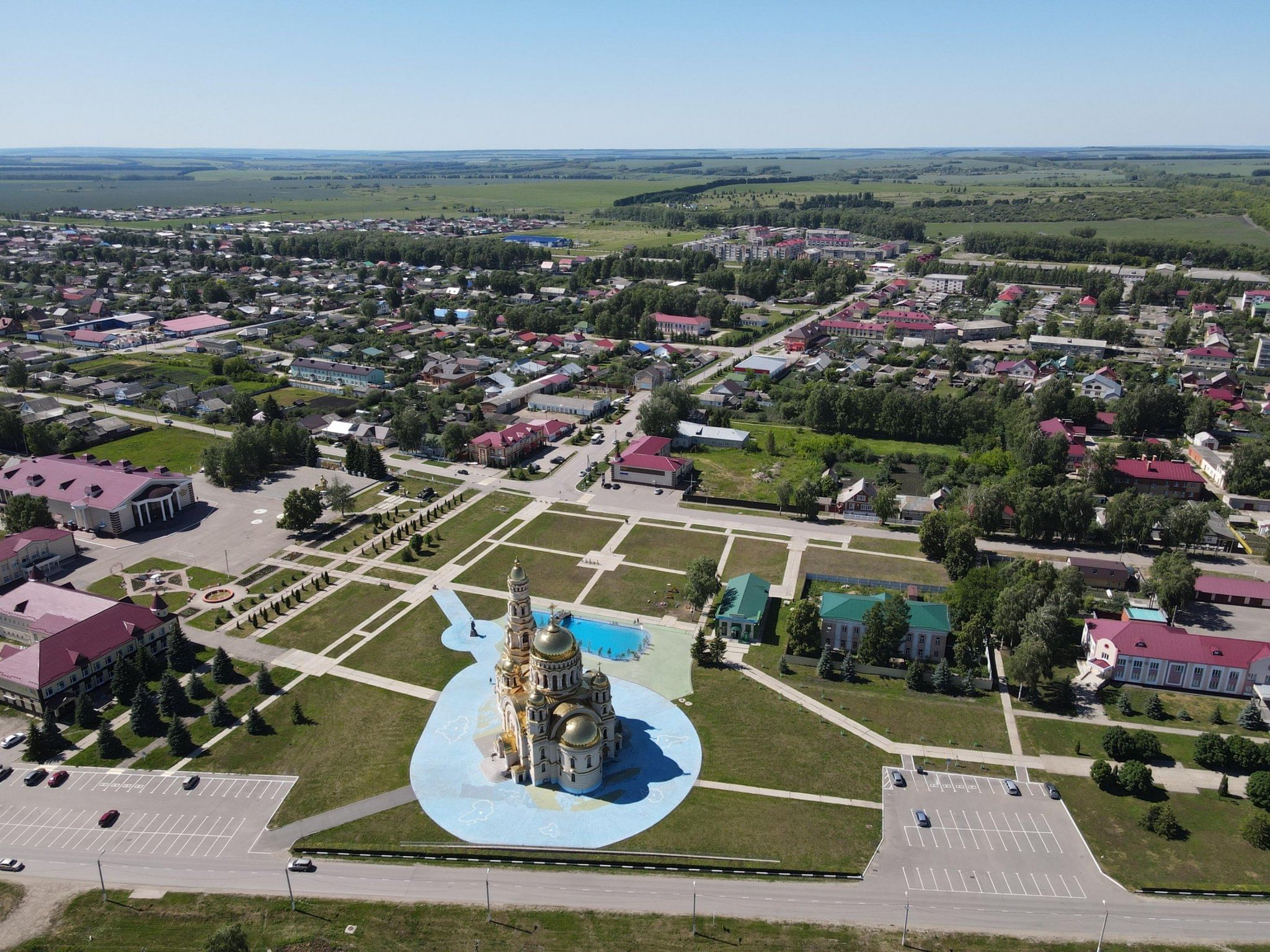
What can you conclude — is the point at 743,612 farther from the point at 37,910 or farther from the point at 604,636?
the point at 37,910

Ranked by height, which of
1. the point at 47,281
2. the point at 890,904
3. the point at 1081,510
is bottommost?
the point at 890,904

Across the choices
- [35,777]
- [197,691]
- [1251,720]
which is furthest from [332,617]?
[1251,720]

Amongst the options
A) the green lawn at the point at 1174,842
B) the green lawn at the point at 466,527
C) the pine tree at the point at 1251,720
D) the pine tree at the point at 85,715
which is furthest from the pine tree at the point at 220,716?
the pine tree at the point at 1251,720

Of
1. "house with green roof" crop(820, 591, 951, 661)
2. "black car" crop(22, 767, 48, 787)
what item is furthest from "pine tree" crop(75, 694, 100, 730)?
"house with green roof" crop(820, 591, 951, 661)

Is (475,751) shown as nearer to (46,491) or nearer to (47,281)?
(46,491)

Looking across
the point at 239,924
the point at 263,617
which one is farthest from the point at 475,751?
the point at 263,617

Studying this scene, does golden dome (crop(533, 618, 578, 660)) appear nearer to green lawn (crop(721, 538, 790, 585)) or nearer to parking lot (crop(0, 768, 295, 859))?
parking lot (crop(0, 768, 295, 859))
